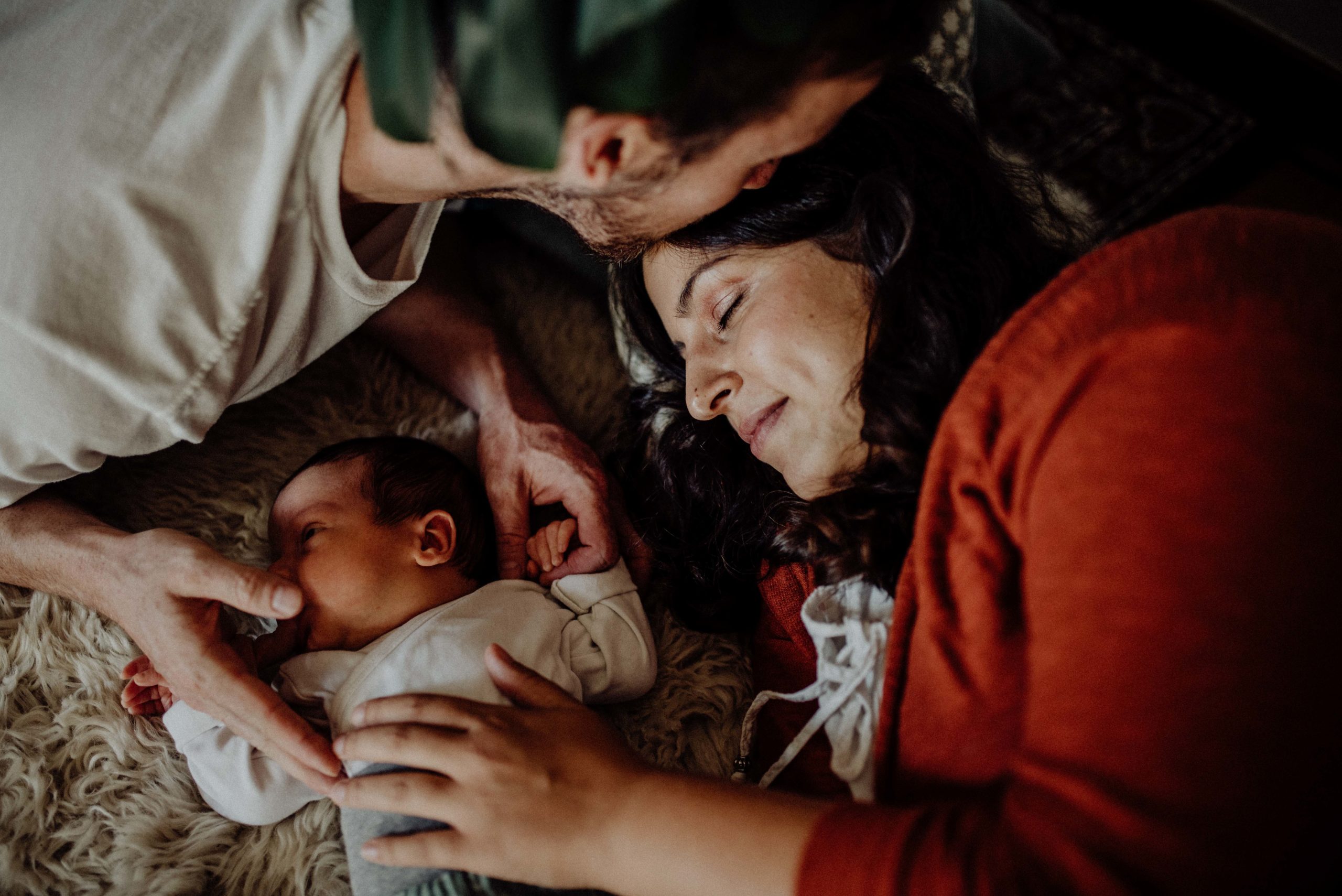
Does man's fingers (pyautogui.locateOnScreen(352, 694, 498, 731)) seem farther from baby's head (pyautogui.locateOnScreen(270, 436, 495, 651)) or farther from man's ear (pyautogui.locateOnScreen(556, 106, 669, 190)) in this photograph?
man's ear (pyautogui.locateOnScreen(556, 106, 669, 190))

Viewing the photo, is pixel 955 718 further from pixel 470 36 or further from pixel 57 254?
pixel 57 254

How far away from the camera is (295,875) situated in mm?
846

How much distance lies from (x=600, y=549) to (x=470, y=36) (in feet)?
1.91

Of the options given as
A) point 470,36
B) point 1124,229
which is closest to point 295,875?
point 470,36

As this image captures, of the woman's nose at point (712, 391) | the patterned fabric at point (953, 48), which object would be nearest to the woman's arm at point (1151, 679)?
the woman's nose at point (712, 391)

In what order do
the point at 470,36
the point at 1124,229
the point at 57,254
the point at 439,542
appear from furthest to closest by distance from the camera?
the point at 1124,229 < the point at 439,542 < the point at 57,254 < the point at 470,36

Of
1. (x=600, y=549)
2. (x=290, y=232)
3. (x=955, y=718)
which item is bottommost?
(x=600, y=549)

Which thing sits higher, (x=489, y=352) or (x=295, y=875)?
(x=489, y=352)

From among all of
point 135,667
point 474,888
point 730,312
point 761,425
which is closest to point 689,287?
point 730,312

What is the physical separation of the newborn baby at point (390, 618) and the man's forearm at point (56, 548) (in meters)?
0.11

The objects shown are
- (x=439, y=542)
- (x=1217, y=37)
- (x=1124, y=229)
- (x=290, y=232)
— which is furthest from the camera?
(x=1217, y=37)

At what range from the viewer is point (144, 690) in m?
0.92

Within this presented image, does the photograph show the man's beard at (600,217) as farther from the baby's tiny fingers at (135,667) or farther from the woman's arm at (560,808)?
the baby's tiny fingers at (135,667)

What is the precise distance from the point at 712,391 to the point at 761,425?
6 centimetres
